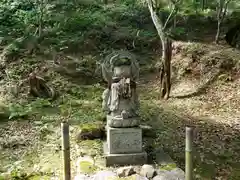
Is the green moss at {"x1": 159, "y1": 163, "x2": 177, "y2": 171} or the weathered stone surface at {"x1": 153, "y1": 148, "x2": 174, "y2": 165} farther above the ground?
the weathered stone surface at {"x1": 153, "y1": 148, "x2": 174, "y2": 165}

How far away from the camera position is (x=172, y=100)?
11.4m

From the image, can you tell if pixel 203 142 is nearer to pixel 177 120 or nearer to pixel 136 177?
pixel 177 120

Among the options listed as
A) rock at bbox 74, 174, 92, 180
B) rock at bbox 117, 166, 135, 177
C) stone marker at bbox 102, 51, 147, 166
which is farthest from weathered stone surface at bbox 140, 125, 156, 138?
rock at bbox 74, 174, 92, 180

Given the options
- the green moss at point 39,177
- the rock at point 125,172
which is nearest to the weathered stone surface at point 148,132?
the rock at point 125,172

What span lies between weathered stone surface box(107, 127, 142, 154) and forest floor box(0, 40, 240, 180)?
0.64 metres

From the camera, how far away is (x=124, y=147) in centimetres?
685

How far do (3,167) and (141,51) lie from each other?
380 inches

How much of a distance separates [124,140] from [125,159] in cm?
35

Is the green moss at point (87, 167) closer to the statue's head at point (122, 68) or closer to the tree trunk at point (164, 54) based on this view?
the statue's head at point (122, 68)

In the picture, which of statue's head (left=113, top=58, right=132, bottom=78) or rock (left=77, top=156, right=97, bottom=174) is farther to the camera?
statue's head (left=113, top=58, right=132, bottom=78)

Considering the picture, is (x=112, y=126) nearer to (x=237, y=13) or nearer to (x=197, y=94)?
(x=197, y=94)

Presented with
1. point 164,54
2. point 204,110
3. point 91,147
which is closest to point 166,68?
point 164,54

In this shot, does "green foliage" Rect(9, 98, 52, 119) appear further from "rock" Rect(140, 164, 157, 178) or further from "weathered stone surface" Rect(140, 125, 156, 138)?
"rock" Rect(140, 164, 157, 178)

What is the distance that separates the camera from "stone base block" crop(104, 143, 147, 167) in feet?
22.3
